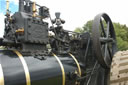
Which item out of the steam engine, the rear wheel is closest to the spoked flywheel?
the steam engine

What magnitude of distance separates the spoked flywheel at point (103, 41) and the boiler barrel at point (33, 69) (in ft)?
1.92

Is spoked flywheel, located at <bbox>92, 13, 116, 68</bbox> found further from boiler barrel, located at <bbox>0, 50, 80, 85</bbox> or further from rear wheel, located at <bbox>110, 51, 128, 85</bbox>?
boiler barrel, located at <bbox>0, 50, 80, 85</bbox>

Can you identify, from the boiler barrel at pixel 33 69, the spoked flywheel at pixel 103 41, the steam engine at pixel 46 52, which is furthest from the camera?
the spoked flywheel at pixel 103 41

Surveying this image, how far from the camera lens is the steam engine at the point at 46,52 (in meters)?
2.37

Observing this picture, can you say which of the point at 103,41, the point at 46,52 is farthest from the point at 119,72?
the point at 46,52

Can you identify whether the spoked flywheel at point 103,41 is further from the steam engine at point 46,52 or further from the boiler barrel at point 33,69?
the boiler barrel at point 33,69

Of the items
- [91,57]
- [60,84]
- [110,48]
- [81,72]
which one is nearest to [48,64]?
[60,84]

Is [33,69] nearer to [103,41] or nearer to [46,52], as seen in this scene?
[46,52]

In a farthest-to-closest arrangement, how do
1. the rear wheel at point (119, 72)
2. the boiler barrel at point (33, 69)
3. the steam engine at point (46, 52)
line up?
the rear wheel at point (119, 72) < the steam engine at point (46, 52) < the boiler barrel at point (33, 69)

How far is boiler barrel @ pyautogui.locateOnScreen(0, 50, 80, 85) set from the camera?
220cm

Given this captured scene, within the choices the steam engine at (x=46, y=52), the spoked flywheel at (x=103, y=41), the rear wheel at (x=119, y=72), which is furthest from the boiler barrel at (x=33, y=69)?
the rear wheel at (x=119, y=72)

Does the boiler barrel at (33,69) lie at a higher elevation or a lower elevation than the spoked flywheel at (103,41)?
lower

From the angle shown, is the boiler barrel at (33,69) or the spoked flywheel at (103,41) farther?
the spoked flywheel at (103,41)

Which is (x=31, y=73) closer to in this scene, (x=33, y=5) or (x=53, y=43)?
(x=53, y=43)
